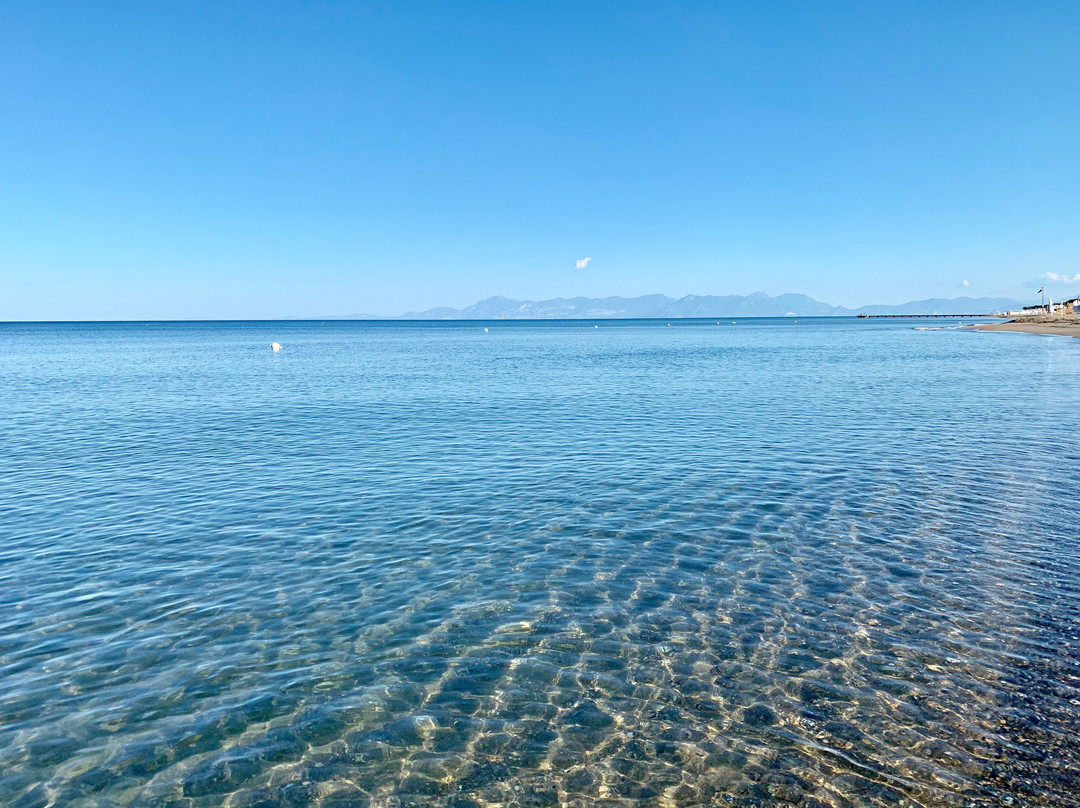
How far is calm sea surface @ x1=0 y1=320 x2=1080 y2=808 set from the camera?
8.97 meters

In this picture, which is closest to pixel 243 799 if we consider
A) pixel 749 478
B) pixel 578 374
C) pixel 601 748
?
pixel 601 748

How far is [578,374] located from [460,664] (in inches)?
2320

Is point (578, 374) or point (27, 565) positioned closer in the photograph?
point (27, 565)

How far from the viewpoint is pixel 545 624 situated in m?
13.1

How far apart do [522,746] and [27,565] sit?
581 inches

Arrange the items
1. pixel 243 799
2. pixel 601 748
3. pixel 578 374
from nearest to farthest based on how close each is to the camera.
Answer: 1. pixel 243 799
2. pixel 601 748
3. pixel 578 374

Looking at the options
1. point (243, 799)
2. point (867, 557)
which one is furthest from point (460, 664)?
point (867, 557)

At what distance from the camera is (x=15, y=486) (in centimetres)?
2438

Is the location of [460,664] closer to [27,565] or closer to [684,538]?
[684,538]

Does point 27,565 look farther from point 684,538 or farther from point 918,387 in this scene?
point 918,387

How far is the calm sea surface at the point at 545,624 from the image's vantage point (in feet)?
29.4

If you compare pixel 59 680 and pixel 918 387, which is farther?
pixel 918 387

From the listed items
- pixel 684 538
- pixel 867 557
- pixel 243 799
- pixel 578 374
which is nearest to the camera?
pixel 243 799

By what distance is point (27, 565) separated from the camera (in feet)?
54.0
